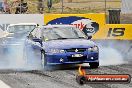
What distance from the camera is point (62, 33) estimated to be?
15680 mm

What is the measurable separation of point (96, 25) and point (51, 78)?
591 inches

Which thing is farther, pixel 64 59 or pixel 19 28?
pixel 19 28

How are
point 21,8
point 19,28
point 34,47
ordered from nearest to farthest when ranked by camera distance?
point 34,47, point 19,28, point 21,8

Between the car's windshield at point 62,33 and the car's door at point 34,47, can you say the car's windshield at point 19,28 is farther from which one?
the car's windshield at point 62,33

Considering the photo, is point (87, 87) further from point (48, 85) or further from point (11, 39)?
point (11, 39)

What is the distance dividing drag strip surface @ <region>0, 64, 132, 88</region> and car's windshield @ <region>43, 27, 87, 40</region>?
4.11 ft

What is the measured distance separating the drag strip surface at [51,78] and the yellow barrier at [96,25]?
1010cm

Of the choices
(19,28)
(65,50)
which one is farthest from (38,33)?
(19,28)

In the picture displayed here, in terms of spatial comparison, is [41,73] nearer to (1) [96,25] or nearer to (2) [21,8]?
(1) [96,25]

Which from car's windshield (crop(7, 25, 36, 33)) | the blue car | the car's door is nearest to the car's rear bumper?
the blue car

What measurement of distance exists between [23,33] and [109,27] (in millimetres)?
5960

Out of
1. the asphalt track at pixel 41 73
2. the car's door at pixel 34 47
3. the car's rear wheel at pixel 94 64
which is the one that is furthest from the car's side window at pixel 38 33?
the car's rear wheel at pixel 94 64

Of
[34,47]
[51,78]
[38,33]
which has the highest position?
[38,33]

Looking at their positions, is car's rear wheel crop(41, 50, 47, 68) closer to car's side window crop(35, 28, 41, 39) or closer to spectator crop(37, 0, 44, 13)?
car's side window crop(35, 28, 41, 39)
